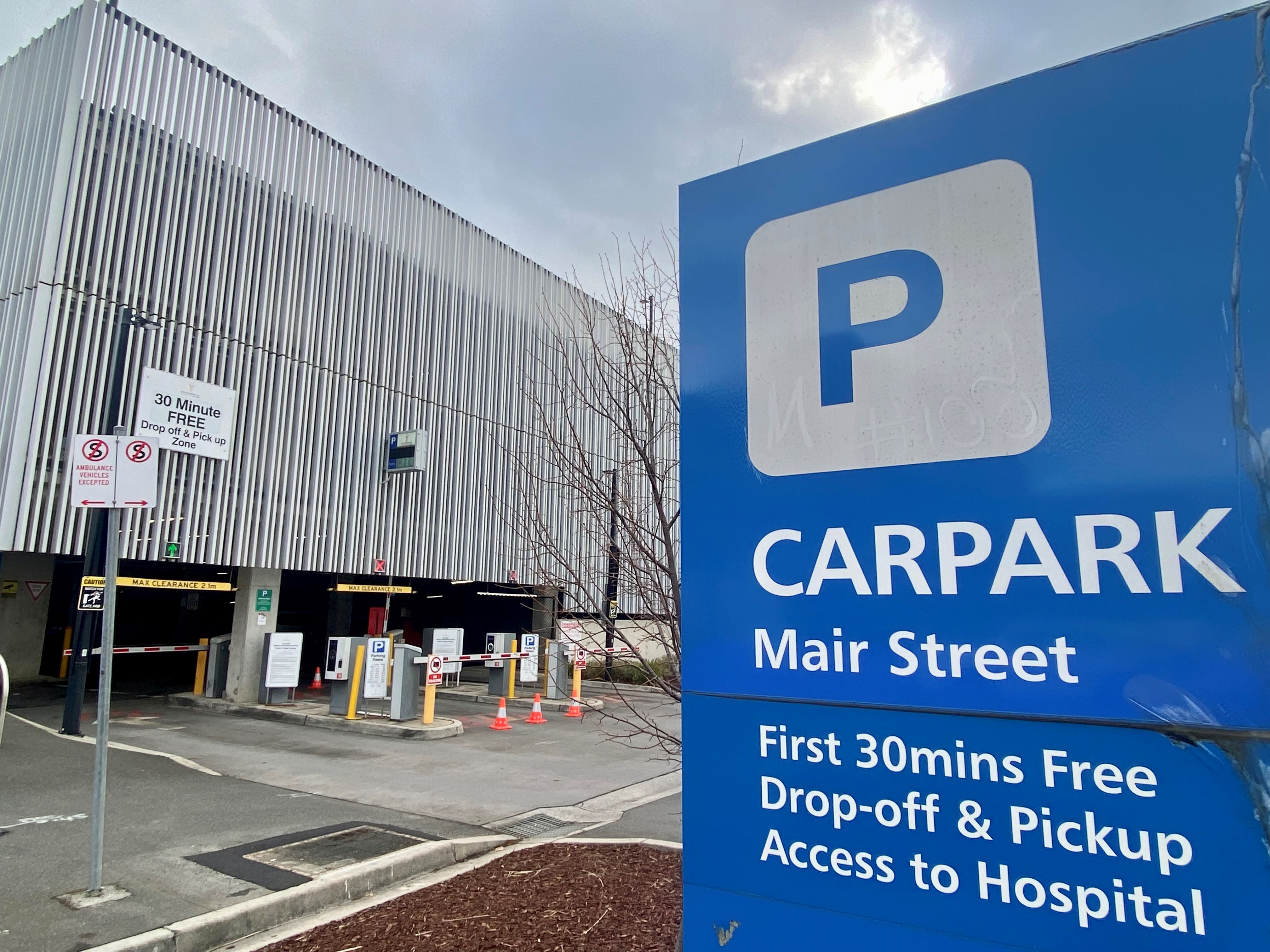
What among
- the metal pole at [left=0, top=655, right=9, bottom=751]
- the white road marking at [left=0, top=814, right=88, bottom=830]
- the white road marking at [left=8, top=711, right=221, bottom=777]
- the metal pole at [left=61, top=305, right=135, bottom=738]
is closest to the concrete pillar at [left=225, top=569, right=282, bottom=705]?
the metal pole at [left=61, top=305, right=135, bottom=738]

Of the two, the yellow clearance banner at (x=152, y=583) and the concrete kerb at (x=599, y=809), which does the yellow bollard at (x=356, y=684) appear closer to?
the yellow clearance banner at (x=152, y=583)

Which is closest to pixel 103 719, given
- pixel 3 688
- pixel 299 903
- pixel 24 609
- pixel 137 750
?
pixel 3 688

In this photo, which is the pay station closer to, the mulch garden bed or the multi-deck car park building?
the multi-deck car park building

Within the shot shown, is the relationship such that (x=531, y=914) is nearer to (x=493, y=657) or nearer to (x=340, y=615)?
(x=493, y=657)

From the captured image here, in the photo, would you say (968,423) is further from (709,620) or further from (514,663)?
(514,663)

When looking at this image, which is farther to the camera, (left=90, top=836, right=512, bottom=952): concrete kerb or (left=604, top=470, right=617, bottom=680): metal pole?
(left=90, top=836, right=512, bottom=952): concrete kerb

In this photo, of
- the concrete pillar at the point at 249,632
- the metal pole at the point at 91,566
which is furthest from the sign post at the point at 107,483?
the concrete pillar at the point at 249,632

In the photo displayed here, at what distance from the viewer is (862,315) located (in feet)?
6.81

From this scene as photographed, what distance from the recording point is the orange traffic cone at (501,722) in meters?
13.9

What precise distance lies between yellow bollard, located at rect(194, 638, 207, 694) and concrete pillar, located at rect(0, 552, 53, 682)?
14.6 feet

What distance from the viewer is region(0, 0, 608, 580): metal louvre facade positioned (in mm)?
12688

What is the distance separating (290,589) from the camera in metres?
31.9

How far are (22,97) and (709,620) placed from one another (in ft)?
59.8

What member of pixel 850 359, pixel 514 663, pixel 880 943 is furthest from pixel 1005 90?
pixel 514 663
